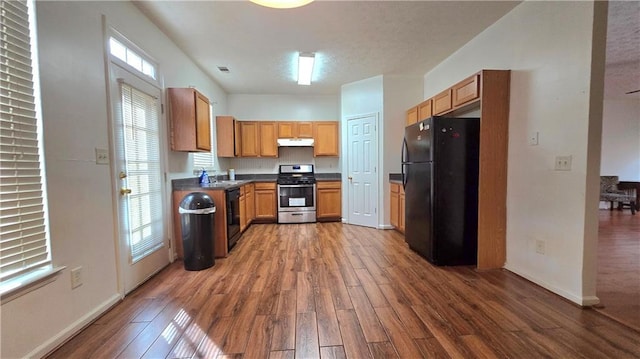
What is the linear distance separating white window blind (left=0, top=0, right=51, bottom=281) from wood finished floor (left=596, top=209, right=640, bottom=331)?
152 inches

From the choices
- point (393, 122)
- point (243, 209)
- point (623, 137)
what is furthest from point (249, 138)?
point (623, 137)

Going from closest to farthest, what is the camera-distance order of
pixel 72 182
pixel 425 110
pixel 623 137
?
pixel 72 182
pixel 425 110
pixel 623 137

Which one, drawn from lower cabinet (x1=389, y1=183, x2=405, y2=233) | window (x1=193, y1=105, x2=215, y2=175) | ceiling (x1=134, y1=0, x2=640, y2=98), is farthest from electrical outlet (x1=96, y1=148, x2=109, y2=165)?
lower cabinet (x1=389, y1=183, x2=405, y2=233)

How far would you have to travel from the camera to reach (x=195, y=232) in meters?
2.84

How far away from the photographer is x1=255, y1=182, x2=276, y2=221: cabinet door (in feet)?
17.3

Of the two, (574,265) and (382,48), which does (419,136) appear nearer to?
(382,48)

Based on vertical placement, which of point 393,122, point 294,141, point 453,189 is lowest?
point 453,189

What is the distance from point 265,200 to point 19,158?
3.94 metres

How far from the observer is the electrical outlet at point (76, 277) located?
1738 millimetres

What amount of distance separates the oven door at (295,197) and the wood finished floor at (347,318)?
234 cm

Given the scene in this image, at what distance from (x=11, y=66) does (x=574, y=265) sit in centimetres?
408

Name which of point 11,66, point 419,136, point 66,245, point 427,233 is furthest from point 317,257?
point 11,66

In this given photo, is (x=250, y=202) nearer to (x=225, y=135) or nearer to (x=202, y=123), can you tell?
(x=225, y=135)

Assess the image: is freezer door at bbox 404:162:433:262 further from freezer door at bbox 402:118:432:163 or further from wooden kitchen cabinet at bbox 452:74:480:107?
wooden kitchen cabinet at bbox 452:74:480:107
